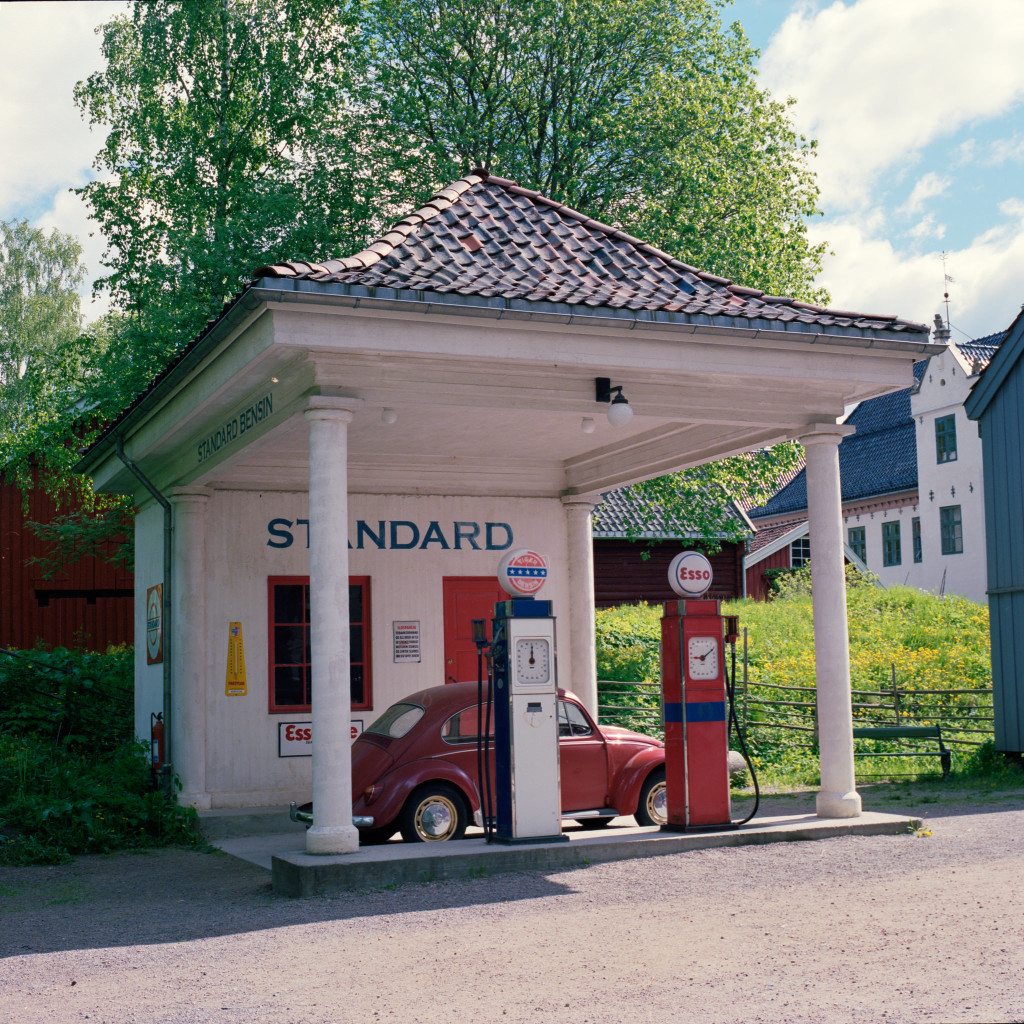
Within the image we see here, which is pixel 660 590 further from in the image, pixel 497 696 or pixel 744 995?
pixel 744 995

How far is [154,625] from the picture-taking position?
48.7 feet

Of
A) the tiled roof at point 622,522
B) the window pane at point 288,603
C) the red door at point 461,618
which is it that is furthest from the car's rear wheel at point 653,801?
the tiled roof at point 622,522

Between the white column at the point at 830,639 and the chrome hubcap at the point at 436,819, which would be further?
the white column at the point at 830,639

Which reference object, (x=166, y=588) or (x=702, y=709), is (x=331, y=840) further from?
(x=166, y=588)

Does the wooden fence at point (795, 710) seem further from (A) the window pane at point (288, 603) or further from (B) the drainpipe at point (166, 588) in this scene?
(B) the drainpipe at point (166, 588)

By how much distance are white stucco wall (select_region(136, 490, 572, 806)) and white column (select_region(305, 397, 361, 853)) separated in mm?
4585

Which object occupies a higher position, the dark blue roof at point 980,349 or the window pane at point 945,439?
the dark blue roof at point 980,349

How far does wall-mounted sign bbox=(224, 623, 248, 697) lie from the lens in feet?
45.3

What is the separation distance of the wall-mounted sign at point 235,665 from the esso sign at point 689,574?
18.4ft

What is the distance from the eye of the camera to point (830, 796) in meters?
11.3

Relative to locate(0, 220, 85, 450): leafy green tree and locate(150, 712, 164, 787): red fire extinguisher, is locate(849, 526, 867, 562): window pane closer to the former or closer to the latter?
locate(0, 220, 85, 450): leafy green tree

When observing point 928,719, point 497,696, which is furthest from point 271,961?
point 928,719

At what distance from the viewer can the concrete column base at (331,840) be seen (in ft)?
30.2

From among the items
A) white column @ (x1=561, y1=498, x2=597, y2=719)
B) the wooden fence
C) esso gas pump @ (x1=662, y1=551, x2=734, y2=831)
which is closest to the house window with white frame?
the wooden fence
